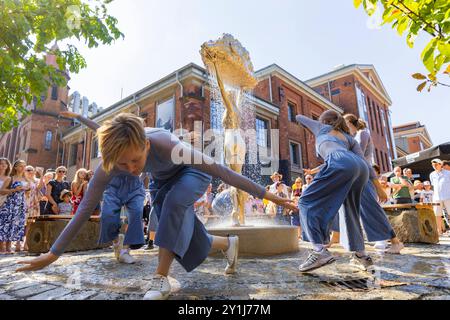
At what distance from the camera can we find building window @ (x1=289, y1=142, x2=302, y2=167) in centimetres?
1923

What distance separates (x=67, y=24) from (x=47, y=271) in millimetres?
4015

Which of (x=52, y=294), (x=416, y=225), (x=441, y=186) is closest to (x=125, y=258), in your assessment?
(x=52, y=294)

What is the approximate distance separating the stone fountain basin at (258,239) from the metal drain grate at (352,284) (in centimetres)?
148

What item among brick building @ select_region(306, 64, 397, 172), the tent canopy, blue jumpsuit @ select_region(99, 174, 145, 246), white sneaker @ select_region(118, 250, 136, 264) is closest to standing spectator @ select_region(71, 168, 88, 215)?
blue jumpsuit @ select_region(99, 174, 145, 246)

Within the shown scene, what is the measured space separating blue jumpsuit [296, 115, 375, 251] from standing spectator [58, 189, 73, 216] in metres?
5.31

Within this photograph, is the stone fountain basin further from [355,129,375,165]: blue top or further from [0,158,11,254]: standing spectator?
[0,158,11,254]: standing spectator

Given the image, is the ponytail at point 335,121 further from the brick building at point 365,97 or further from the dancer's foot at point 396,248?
the brick building at point 365,97

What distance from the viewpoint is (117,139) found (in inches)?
63.6

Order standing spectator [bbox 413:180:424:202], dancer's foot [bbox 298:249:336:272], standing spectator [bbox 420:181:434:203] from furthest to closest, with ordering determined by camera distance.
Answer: standing spectator [bbox 413:180:424:202] < standing spectator [bbox 420:181:434:203] < dancer's foot [bbox 298:249:336:272]

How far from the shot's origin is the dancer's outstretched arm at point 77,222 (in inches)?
65.1

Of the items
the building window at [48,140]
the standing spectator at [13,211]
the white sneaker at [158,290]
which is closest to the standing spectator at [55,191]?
the standing spectator at [13,211]

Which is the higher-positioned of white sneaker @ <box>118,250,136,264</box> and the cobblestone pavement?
white sneaker @ <box>118,250,136,264</box>

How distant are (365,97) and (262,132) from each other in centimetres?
1573

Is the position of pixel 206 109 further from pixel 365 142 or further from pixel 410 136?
pixel 410 136
